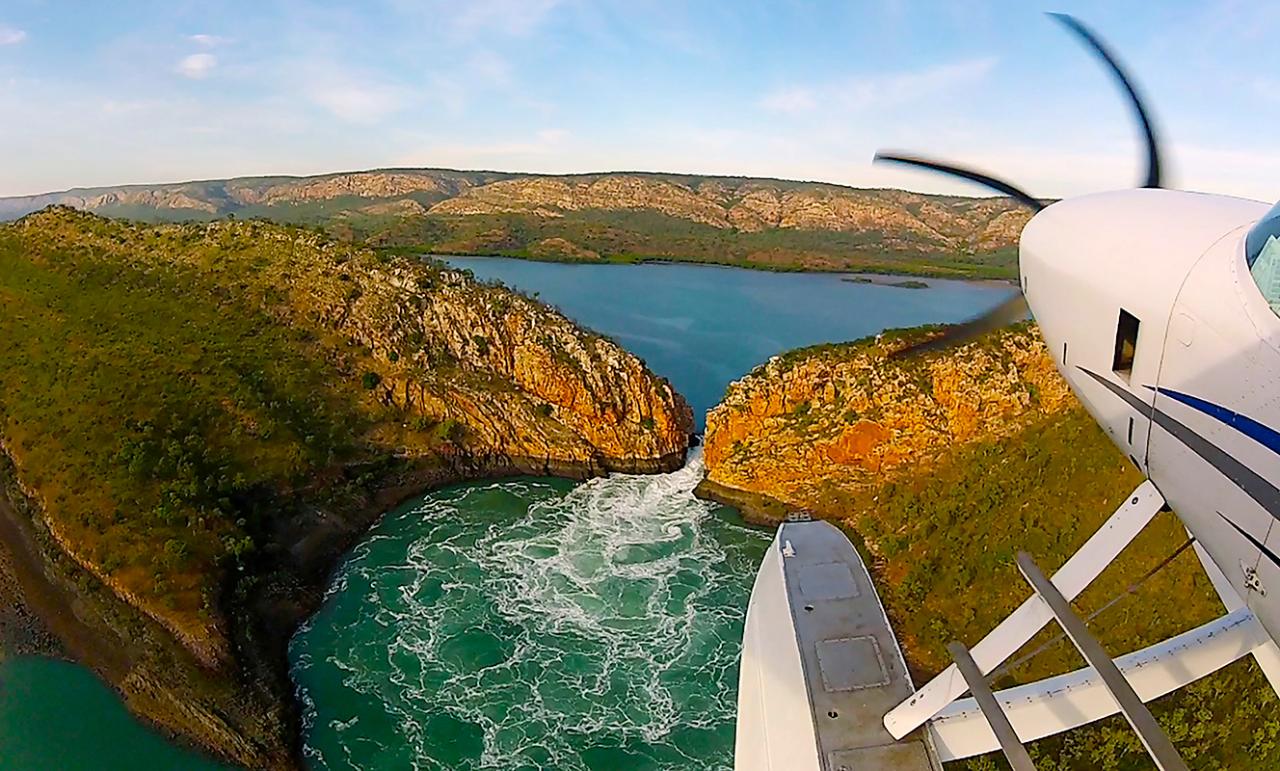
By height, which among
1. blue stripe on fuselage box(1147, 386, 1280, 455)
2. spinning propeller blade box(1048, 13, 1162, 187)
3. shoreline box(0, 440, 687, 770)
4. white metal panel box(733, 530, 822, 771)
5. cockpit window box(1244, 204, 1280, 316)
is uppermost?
spinning propeller blade box(1048, 13, 1162, 187)

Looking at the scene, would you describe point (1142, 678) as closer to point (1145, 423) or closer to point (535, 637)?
point (1145, 423)

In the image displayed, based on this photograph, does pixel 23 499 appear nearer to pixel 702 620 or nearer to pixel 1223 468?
pixel 702 620

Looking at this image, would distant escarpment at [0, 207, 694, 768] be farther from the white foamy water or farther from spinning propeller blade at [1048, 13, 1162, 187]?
spinning propeller blade at [1048, 13, 1162, 187]

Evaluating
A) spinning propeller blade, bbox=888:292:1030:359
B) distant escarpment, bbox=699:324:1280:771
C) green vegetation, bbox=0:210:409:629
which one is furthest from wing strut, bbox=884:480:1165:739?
green vegetation, bbox=0:210:409:629

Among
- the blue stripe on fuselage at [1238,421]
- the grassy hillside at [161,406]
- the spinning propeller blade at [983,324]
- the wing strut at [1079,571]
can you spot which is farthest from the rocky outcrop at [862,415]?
the blue stripe on fuselage at [1238,421]

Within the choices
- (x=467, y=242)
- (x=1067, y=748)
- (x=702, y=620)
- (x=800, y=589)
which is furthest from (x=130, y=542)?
(x=467, y=242)
